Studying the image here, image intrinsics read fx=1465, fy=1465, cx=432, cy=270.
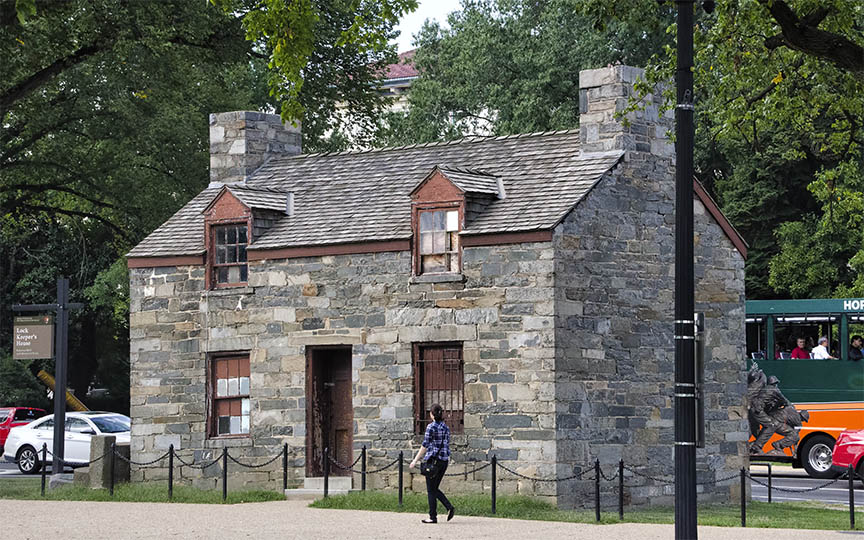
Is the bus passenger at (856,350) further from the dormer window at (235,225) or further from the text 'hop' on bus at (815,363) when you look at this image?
the dormer window at (235,225)

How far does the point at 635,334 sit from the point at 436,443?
5574mm

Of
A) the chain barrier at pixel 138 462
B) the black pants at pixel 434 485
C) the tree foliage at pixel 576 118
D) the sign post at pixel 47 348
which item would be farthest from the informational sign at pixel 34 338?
the tree foliage at pixel 576 118

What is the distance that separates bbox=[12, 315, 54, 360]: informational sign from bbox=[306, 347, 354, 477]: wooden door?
5.03 meters

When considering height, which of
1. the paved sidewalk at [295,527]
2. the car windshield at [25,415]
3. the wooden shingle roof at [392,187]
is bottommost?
the paved sidewalk at [295,527]

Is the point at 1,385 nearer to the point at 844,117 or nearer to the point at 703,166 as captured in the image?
the point at 703,166

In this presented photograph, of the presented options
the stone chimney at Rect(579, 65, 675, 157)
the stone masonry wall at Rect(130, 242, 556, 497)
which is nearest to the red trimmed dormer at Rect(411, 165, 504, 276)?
the stone masonry wall at Rect(130, 242, 556, 497)

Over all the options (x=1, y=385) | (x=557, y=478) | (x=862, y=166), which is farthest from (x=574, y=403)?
(x=1, y=385)

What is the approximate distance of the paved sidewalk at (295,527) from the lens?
712 inches

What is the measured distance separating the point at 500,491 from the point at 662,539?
536cm

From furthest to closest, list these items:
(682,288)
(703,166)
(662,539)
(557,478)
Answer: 1. (703,166)
2. (557,478)
3. (662,539)
4. (682,288)

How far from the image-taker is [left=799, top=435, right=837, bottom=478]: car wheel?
3209 cm

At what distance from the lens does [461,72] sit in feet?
159

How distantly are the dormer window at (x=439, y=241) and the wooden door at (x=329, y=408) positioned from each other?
2320mm

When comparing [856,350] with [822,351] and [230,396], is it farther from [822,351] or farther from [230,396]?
[230,396]
